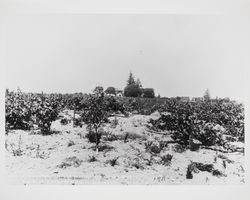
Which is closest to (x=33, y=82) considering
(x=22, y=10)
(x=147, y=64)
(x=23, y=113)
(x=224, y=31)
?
(x=23, y=113)

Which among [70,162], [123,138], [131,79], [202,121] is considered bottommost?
[70,162]

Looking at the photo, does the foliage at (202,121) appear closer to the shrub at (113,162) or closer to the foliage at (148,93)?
the foliage at (148,93)

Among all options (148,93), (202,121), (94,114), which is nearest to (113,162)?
(94,114)

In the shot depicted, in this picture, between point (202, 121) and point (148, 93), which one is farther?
point (202, 121)

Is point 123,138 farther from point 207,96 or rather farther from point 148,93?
point 207,96

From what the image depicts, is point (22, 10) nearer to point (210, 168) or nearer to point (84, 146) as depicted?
point (84, 146)

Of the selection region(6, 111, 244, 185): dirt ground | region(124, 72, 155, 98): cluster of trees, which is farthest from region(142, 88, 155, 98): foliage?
region(6, 111, 244, 185): dirt ground

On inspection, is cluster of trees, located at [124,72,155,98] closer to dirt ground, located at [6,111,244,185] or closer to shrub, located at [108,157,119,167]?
dirt ground, located at [6,111,244,185]
